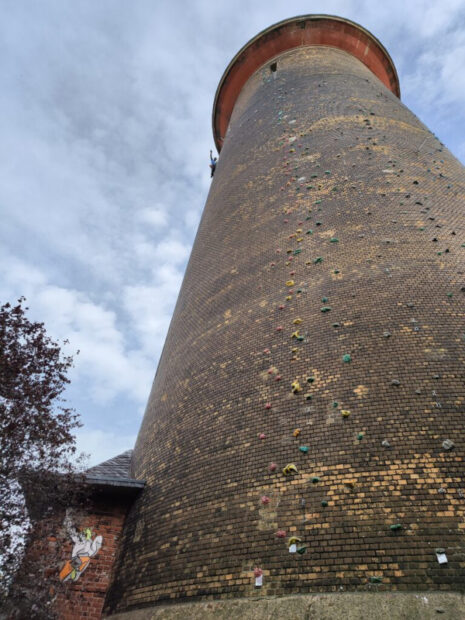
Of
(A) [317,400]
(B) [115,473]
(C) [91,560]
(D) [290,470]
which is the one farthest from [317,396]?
(B) [115,473]

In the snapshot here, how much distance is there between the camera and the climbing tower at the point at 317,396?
448 cm

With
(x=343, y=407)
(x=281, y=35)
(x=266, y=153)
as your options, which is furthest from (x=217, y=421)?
(x=281, y=35)

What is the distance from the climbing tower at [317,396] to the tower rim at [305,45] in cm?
612

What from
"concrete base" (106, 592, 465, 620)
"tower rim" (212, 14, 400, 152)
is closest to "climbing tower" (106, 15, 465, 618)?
"concrete base" (106, 592, 465, 620)

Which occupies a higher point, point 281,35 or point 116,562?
point 281,35

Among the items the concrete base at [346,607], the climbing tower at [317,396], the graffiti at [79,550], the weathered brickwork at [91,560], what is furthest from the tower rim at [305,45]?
the concrete base at [346,607]

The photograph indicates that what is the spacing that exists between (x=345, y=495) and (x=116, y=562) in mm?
4010

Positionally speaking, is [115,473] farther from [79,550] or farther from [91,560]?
[91,560]

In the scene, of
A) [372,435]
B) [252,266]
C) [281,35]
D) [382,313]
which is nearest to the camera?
[372,435]

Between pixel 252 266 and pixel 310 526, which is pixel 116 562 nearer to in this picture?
pixel 310 526

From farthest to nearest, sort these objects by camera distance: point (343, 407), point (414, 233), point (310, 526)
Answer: point (414, 233) < point (343, 407) < point (310, 526)

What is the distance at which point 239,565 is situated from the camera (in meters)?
4.90

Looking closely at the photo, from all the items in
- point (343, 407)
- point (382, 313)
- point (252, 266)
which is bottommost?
point (343, 407)

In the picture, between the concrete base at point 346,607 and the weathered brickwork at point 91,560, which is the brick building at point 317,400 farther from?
the weathered brickwork at point 91,560
